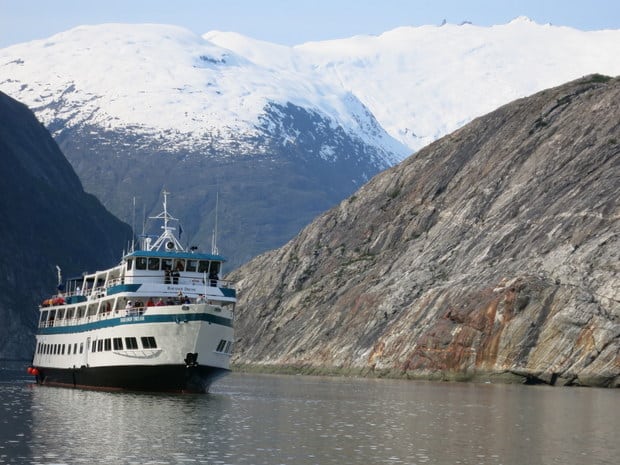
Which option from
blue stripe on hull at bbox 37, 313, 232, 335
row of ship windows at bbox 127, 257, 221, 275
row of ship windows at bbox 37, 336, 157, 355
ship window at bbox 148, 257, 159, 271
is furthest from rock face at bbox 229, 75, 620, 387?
ship window at bbox 148, 257, 159, 271

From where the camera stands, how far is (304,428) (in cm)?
7881

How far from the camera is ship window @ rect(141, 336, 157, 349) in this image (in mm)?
105062

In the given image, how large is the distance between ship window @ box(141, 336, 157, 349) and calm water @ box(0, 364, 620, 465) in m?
4.76

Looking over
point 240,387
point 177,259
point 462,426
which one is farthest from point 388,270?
point 462,426

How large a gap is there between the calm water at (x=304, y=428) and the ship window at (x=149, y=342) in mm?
4763

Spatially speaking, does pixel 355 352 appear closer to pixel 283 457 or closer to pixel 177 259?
pixel 177 259

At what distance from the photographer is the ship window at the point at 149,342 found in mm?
105062

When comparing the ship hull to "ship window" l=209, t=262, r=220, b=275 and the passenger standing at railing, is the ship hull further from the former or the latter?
"ship window" l=209, t=262, r=220, b=275

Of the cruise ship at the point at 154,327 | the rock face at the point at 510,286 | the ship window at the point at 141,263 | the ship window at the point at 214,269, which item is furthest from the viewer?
the rock face at the point at 510,286

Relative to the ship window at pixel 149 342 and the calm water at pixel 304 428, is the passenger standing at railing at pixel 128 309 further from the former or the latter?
the calm water at pixel 304 428

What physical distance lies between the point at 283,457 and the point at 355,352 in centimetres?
11422

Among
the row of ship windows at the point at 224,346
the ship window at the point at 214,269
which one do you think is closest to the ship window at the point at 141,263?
the ship window at the point at 214,269

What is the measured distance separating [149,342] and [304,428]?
29.5m

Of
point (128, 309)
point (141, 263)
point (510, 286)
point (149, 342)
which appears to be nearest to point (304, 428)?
point (149, 342)
